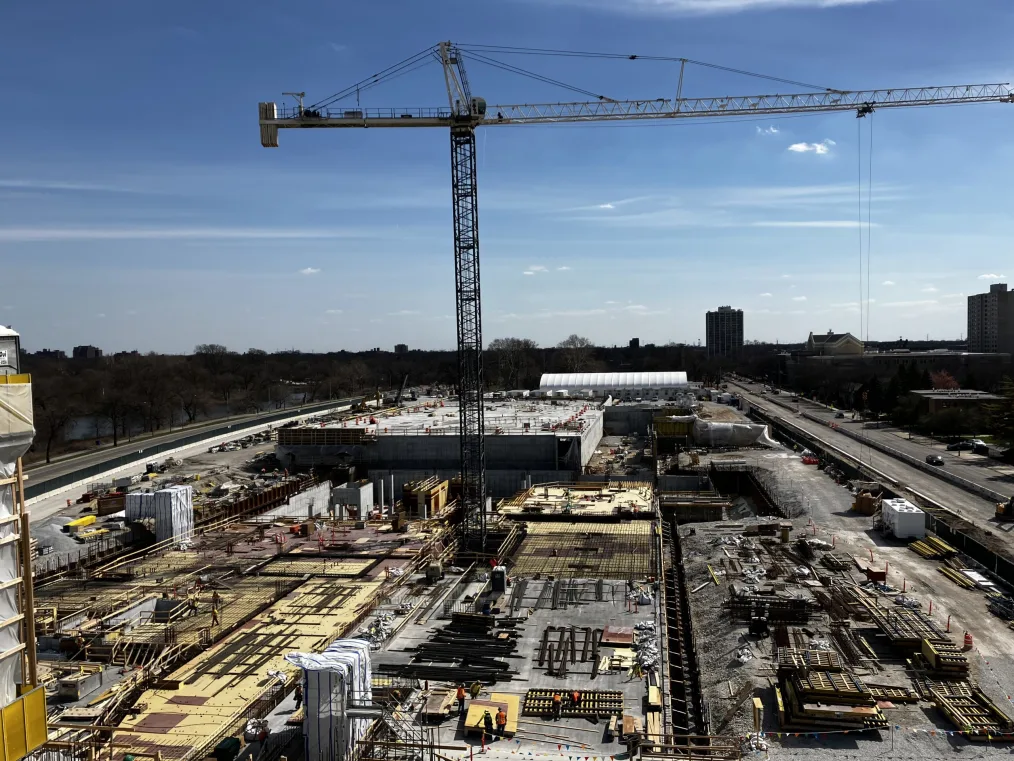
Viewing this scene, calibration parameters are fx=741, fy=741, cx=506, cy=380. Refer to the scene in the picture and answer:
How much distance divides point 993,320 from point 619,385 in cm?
14337

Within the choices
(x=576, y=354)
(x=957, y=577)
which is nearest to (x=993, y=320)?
(x=576, y=354)

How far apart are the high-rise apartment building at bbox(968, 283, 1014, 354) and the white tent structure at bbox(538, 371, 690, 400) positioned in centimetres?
11569

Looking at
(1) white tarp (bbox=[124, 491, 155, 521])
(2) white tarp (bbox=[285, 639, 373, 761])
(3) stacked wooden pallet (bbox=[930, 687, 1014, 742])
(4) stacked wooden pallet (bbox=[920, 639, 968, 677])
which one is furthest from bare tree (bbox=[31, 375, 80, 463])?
(3) stacked wooden pallet (bbox=[930, 687, 1014, 742])

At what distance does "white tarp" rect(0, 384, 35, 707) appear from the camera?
698 centimetres

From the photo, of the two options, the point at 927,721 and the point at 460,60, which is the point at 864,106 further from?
the point at 927,721

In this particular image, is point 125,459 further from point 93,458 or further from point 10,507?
point 10,507

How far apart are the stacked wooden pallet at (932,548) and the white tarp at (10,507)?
30653mm

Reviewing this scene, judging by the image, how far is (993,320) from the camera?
7288 inches

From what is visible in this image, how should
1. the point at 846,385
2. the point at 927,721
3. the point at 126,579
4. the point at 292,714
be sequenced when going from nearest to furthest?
the point at 292,714, the point at 927,721, the point at 126,579, the point at 846,385

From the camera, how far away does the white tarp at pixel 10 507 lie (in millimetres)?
6975

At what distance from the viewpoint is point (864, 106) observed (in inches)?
1865

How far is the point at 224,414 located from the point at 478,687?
109 m

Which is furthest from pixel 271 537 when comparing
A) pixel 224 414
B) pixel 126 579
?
pixel 224 414

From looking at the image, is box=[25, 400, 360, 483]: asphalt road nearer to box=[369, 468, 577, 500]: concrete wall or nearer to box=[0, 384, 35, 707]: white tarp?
box=[369, 468, 577, 500]: concrete wall
